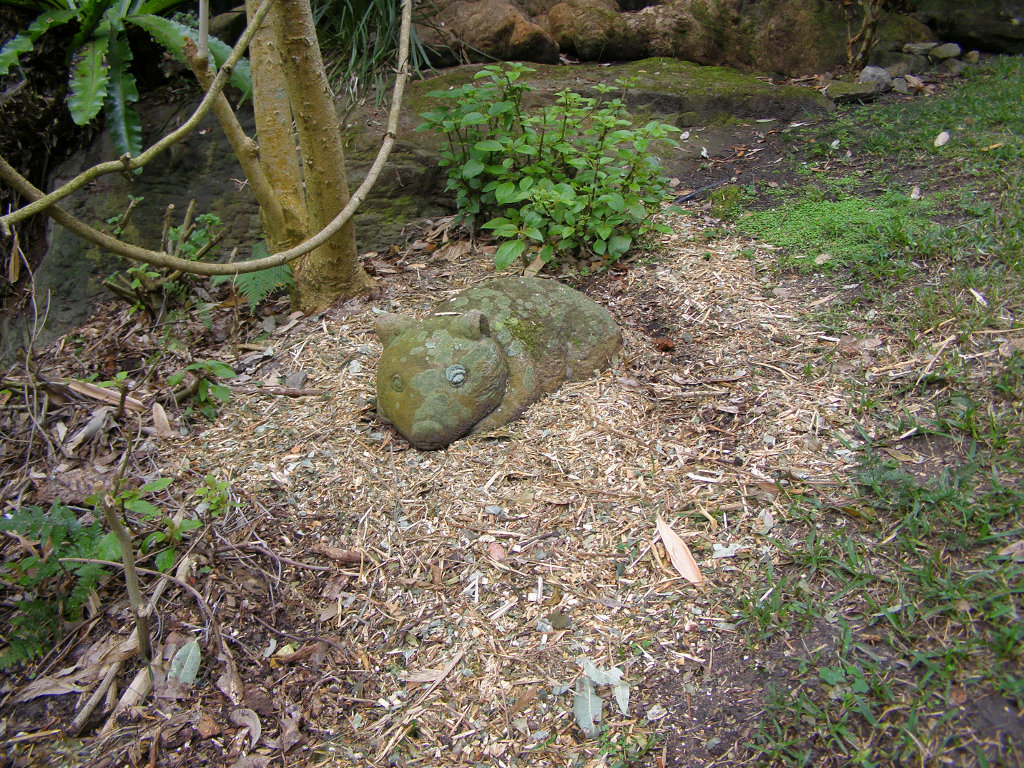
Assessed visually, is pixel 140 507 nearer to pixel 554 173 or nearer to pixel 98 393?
pixel 98 393

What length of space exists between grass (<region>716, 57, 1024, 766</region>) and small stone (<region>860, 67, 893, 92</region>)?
194 centimetres

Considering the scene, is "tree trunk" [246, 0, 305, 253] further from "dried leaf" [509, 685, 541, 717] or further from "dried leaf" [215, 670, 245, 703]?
"dried leaf" [509, 685, 541, 717]

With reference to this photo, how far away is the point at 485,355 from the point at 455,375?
16cm

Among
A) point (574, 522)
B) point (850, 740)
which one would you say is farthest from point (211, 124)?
point (850, 740)

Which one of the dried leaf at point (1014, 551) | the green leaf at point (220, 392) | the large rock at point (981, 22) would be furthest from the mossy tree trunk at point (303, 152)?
the large rock at point (981, 22)

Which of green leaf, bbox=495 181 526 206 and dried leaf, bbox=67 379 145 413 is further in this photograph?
green leaf, bbox=495 181 526 206

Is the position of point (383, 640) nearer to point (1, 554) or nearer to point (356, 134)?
point (1, 554)

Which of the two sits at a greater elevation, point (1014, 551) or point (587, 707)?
point (1014, 551)

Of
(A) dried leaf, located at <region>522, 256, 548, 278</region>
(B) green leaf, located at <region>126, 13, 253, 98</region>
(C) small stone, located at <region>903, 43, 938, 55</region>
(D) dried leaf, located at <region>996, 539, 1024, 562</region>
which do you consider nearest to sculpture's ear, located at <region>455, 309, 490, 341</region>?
(A) dried leaf, located at <region>522, 256, 548, 278</region>

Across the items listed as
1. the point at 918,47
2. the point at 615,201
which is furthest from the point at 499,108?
the point at 918,47

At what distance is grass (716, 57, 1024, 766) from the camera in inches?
63.7

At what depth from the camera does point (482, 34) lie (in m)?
5.16

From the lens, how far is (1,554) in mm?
2314

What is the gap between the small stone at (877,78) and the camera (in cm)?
509
